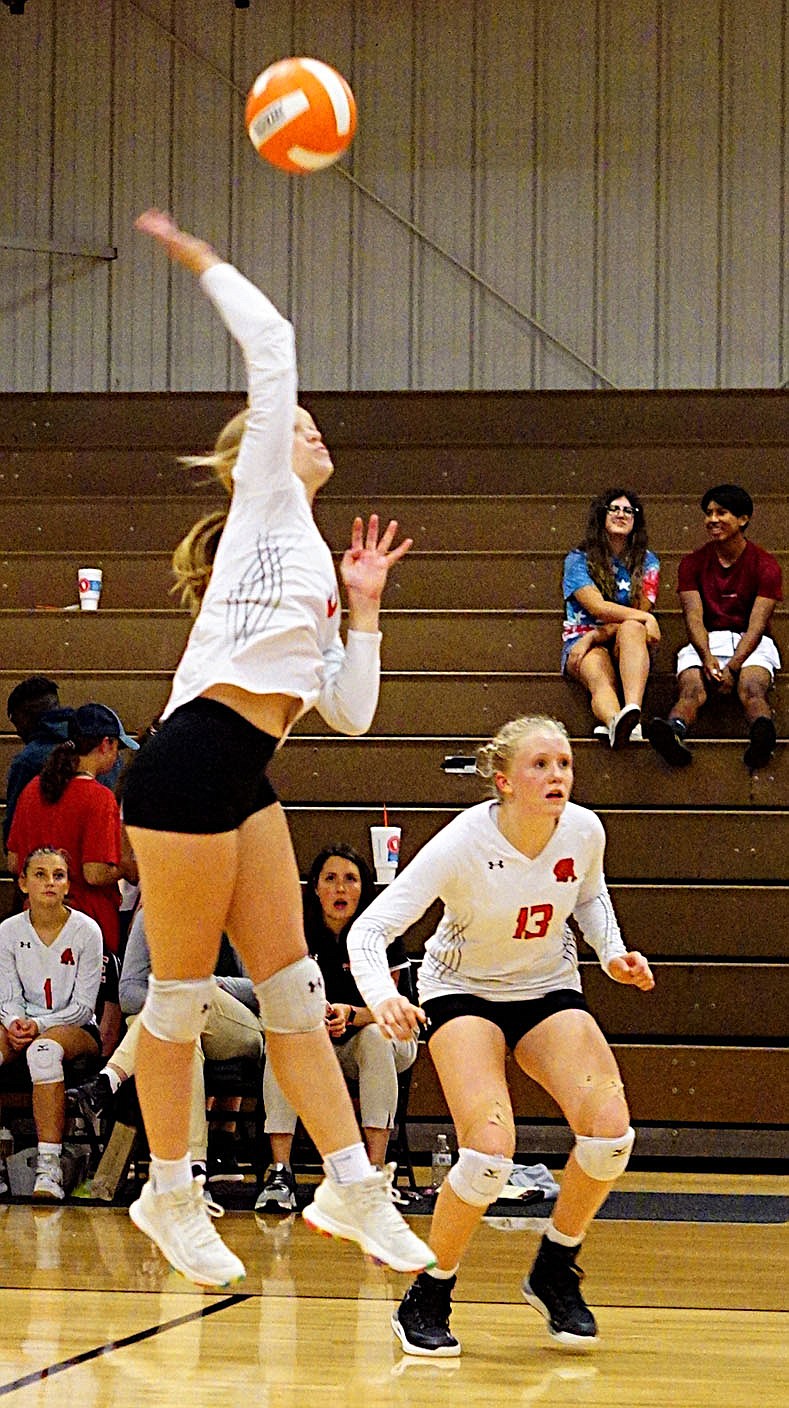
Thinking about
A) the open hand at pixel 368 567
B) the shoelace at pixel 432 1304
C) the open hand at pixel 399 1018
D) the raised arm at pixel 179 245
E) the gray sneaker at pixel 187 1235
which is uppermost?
the raised arm at pixel 179 245

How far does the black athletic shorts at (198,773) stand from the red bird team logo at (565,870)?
1.43 meters

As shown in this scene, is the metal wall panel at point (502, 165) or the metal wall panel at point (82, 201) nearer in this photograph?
the metal wall panel at point (502, 165)

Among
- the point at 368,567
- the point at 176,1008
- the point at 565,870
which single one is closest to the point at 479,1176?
the point at 565,870

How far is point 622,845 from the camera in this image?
7105mm

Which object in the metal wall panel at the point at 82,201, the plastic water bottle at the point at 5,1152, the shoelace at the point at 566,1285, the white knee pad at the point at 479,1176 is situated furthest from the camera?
the metal wall panel at the point at 82,201

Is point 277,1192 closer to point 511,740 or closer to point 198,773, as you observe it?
point 511,740

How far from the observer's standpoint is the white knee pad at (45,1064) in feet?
19.4

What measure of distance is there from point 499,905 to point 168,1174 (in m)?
1.31

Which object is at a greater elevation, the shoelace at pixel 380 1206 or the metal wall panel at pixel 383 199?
the metal wall panel at pixel 383 199

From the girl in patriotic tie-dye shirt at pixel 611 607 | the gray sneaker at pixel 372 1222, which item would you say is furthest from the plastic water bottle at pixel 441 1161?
the gray sneaker at pixel 372 1222

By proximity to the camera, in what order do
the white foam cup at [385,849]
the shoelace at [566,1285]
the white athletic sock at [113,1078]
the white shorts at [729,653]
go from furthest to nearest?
the white shorts at [729,653] → the white foam cup at [385,849] → the white athletic sock at [113,1078] → the shoelace at [566,1285]

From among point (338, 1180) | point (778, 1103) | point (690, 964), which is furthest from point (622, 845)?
point (338, 1180)

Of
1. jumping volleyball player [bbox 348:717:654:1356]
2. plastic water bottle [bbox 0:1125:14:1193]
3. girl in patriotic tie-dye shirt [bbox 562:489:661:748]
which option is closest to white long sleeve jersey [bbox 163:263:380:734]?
jumping volleyball player [bbox 348:717:654:1356]

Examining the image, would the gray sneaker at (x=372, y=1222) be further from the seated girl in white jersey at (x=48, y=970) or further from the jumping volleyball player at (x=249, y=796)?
the seated girl in white jersey at (x=48, y=970)
